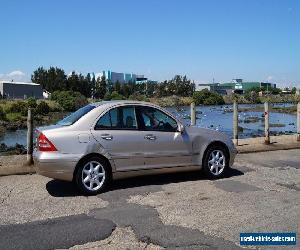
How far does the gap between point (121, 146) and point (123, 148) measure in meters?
0.06

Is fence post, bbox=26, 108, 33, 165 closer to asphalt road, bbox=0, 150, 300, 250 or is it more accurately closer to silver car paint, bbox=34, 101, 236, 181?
asphalt road, bbox=0, 150, 300, 250

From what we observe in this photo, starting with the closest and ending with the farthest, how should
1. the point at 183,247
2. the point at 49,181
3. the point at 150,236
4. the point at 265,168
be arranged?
the point at 183,247
the point at 150,236
the point at 49,181
the point at 265,168

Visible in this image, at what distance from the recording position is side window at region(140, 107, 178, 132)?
873 centimetres

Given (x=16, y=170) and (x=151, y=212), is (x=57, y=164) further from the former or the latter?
(x=16, y=170)

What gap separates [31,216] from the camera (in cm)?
676

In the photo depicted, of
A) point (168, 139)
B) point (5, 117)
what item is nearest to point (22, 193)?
point (168, 139)

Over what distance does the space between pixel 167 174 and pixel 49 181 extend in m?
2.38

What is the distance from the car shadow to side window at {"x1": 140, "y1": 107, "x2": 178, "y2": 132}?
1.05 meters

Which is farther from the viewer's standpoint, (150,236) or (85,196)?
(85,196)

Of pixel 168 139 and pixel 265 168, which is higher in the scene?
pixel 168 139

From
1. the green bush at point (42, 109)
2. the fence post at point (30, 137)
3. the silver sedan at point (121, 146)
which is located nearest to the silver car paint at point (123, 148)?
the silver sedan at point (121, 146)

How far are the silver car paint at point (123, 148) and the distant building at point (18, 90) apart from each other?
114323 mm

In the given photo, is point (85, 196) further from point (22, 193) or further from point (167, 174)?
point (167, 174)

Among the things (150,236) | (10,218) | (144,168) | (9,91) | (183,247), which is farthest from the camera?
(9,91)
